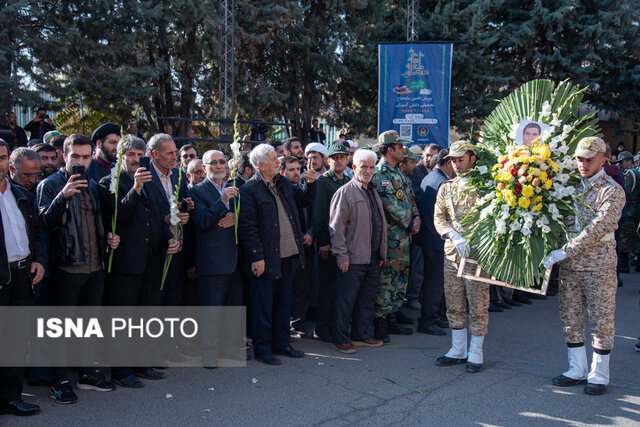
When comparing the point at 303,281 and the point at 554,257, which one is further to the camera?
the point at 303,281

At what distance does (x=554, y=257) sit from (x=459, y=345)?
1331 millimetres

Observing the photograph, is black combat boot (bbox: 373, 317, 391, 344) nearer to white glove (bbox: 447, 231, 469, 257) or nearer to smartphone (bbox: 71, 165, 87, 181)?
white glove (bbox: 447, 231, 469, 257)

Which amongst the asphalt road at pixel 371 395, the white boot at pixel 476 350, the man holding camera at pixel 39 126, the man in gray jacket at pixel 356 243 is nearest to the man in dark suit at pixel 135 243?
the asphalt road at pixel 371 395

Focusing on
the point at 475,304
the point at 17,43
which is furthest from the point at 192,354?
the point at 17,43

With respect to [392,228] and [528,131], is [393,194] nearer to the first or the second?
[392,228]

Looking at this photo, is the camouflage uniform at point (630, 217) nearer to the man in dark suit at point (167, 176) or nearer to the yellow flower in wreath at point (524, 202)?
the yellow flower in wreath at point (524, 202)

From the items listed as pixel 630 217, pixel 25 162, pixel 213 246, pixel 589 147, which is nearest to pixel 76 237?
pixel 25 162

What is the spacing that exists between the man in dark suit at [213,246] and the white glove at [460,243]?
2074 millimetres

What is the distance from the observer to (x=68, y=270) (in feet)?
15.5

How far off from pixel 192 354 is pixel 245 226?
4.80 ft

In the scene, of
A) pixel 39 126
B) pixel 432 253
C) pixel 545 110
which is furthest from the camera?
pixel 39 126

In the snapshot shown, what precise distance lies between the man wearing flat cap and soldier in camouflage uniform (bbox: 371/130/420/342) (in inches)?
105

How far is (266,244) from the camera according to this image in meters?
5.76

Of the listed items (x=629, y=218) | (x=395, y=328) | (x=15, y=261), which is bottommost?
(x=395, y=328)
